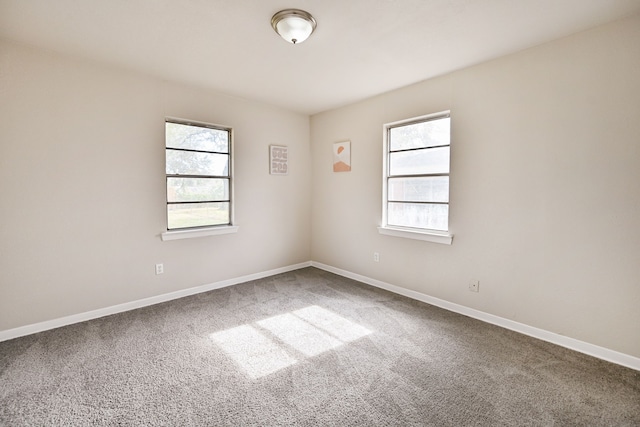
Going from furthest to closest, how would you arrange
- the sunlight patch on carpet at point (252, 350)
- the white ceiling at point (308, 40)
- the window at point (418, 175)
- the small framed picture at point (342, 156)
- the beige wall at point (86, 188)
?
the small framed picture at point (342, 156) < the window at point (418, 175) < the beige wall at point (86, 188) < the sunlight patch on carpet at point (252, 350) < the white ceiling at point (308, 40)

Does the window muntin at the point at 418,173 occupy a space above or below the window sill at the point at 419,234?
above

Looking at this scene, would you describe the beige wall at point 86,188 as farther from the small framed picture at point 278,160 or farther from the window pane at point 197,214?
the small framed picture at point 278,160

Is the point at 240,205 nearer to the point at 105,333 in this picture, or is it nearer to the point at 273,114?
the point at 273,114

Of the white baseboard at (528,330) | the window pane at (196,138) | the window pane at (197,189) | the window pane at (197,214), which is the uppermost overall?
the window pane at (196,138)

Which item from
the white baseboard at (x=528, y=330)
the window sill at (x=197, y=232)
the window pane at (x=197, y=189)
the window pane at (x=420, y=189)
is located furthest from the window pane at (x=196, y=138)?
the white baseboard at (x=528, y=330)

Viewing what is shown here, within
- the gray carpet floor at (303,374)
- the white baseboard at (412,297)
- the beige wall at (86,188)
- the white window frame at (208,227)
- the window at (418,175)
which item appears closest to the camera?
the gray carpet floor at (303,374)

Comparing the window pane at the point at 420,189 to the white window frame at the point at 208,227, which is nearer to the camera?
the window pane at the point at 420,189

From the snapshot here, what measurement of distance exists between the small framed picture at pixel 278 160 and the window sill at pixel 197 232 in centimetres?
107

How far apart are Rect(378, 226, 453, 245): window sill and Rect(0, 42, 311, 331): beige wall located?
213cm

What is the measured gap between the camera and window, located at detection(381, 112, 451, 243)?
132 inches

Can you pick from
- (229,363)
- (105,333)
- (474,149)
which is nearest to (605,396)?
(474,149)

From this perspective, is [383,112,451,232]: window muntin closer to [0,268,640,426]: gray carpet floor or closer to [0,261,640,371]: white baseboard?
[0,261,640,371]: white baseboard

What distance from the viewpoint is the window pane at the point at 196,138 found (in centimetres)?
353

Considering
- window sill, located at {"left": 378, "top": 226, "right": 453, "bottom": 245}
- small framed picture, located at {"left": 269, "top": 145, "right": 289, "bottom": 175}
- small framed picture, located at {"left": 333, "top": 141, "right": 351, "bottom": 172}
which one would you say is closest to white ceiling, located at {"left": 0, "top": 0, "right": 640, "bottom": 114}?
small framed picture, located at {"left": 333, "top": 141, "right": 351, "bottom": 172}
